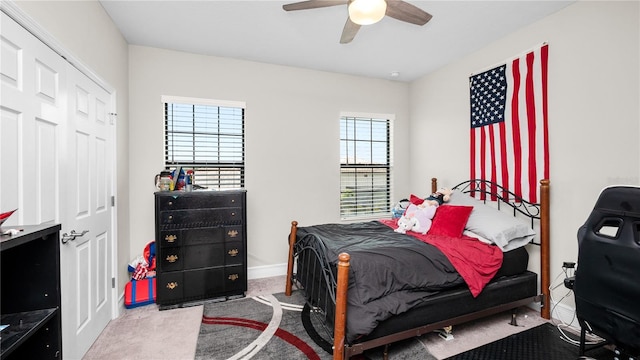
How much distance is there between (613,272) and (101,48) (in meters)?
4.13

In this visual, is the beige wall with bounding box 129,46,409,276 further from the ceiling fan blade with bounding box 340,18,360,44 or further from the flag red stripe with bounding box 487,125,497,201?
the ceiling fan blade with bounding box 340,18,360,44

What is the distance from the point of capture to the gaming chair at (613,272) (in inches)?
59.2

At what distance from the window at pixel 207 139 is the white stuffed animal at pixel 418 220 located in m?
2.13

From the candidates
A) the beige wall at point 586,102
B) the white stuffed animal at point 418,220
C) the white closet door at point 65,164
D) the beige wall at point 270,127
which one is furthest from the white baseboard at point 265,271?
the beige wall at point 586,102

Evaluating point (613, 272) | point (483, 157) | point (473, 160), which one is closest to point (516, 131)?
point (483, 157)

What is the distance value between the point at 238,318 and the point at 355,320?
1403 millimetres

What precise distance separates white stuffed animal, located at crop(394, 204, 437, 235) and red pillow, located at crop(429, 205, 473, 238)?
59 millimetres

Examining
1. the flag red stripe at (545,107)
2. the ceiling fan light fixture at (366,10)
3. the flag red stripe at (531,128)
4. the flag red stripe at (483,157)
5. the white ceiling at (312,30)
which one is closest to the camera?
the ceiling fan light fixture at (366,10)

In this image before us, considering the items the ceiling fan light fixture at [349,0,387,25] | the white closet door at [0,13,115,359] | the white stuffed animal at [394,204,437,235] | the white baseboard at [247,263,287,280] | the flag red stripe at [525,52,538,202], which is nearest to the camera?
the white closet door at [0,13,115,359]

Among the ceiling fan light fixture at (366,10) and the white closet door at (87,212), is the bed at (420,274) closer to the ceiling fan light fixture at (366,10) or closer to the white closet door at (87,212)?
the ceiling fan light fixture at (366,10)

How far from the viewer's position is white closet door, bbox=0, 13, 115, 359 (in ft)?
4.73

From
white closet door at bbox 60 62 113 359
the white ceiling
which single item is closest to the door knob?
white closet door at bbox 60 62 113 359

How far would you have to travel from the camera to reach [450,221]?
282 centimetres

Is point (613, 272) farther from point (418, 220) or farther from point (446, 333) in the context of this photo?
point (418, 220)
